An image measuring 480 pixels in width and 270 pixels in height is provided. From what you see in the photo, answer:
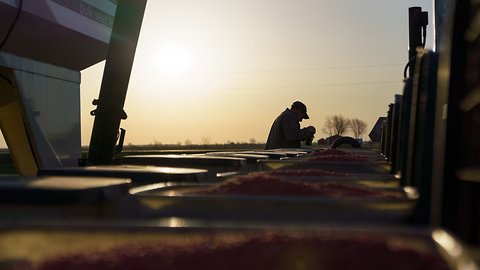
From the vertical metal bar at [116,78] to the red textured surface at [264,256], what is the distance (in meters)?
5.30

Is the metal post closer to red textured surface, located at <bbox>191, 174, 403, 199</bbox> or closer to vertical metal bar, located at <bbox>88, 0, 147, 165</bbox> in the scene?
vertical metal bar, located at <bbox>88, 0, 147, 165</bbox>

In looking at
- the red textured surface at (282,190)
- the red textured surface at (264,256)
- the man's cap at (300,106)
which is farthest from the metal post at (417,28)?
the red textured surface at (264,256)

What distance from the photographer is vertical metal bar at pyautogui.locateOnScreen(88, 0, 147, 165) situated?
6.22 meters

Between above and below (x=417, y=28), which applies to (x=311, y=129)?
below

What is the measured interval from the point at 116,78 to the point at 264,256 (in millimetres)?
5542

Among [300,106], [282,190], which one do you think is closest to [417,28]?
[300,106]

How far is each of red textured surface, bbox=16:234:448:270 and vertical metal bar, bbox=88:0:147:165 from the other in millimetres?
5297

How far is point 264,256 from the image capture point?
108 centimetres

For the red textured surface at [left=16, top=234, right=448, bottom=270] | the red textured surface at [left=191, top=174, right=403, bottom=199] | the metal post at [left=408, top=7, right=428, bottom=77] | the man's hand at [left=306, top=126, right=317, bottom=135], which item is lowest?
the red textured surface at [left=16, top=234, right=448, bottom=270]

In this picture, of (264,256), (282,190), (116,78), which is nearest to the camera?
(264,256)

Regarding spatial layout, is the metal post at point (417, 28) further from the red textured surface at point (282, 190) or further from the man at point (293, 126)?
the red textured surface at point (282, 190)

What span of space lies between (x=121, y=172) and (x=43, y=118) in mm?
5596

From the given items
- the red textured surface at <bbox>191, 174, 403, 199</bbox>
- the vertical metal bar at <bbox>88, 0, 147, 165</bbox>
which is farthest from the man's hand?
the red textured surface at <bbox>191, 174, 403, 199</bbox>

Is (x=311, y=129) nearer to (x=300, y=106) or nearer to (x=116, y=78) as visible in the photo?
(x=300, y=106)
